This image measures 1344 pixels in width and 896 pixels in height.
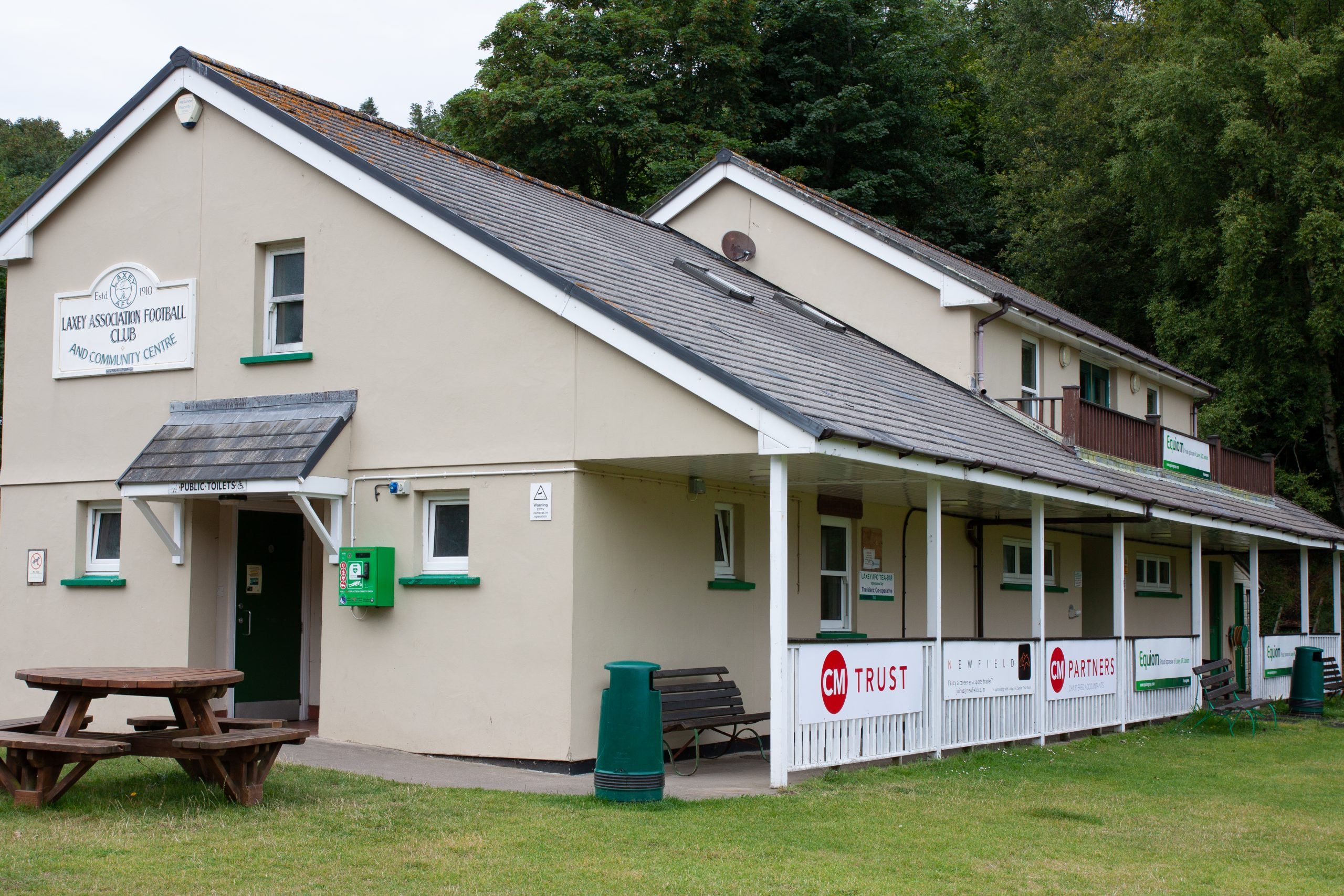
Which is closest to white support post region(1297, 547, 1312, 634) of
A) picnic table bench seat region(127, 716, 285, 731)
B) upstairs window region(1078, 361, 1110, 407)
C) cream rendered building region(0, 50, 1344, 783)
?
upstairs window region(1078, 361, 1110, 407)

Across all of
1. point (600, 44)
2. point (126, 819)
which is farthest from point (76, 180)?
point (600, 44)

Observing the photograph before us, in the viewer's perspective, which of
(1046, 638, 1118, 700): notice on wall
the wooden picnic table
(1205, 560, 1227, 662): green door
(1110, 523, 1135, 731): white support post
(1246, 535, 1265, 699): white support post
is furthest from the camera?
(1205, 560, 1227, 662): green door

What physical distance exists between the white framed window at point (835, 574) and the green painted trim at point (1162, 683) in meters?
4.08

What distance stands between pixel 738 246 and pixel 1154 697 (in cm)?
835

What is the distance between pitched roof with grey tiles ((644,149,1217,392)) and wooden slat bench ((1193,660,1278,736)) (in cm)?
518

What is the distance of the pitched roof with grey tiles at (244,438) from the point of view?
12617 millimetres

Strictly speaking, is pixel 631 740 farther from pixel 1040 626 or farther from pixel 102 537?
pixel 102 537

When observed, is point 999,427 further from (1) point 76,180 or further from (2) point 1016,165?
(2) point 1016,165

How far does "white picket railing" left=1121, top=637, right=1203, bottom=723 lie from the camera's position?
56.5ft

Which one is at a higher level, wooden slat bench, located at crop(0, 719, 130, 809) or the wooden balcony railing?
the wooden balcony railing

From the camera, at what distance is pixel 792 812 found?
986 cm

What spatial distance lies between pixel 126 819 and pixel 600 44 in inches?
1207

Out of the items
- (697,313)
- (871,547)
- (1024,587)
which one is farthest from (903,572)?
(697,313)

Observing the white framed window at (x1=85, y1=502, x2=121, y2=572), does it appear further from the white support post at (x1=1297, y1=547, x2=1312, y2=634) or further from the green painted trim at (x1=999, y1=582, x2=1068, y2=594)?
the white support post at (x1=1297, y1=547, x2=1312, y2=634)
